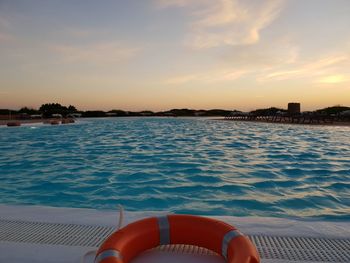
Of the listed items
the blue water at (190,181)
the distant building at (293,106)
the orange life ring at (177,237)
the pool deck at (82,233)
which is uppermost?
the distant building at (293,106)

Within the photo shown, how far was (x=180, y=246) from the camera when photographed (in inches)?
74.9

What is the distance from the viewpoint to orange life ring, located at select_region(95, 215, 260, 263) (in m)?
1.51

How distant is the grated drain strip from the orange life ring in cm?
15

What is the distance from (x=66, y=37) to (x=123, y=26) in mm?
2560

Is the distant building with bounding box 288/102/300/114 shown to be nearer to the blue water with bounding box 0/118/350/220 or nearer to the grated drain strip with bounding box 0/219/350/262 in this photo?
the blue water with bounding box 0/118/350/220

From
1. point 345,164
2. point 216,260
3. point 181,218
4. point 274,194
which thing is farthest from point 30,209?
point 345,164

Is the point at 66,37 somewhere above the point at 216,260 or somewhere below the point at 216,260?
above

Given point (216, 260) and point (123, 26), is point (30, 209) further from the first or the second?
point (123, 26)

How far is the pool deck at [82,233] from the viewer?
176cm

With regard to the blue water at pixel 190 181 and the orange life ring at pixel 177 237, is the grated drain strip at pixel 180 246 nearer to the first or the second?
the orange life ring at pixel 177 237

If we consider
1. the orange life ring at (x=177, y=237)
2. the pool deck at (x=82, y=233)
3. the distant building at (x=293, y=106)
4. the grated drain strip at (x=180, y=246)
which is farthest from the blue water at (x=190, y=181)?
the distant building at (x=293, y=106)

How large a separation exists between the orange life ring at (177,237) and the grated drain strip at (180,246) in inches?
5.8

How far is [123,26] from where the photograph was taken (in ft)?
32.1

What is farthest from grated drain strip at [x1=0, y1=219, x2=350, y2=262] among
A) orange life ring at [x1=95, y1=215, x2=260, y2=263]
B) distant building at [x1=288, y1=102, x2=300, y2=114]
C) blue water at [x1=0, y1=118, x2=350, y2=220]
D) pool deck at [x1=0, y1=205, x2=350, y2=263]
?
distant building at [x1=288, y1=102, x2=300, y2=114]
